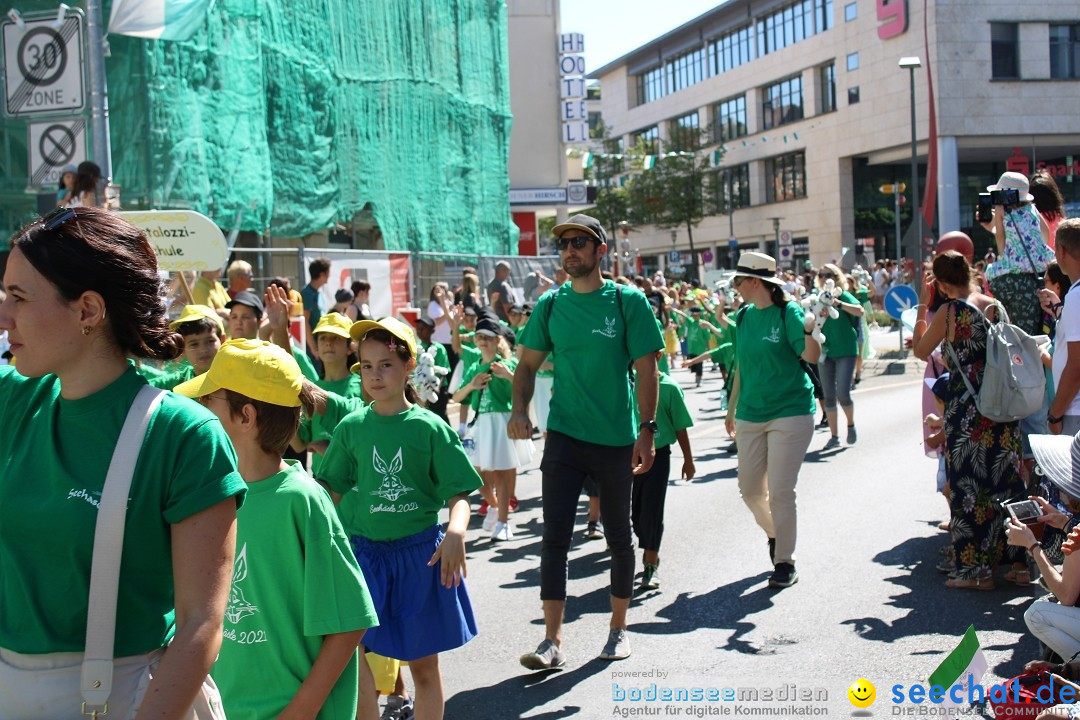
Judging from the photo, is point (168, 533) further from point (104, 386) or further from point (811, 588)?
point (811, 588)

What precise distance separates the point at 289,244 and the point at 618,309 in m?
17.4

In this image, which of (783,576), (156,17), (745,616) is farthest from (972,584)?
A: (156,17)

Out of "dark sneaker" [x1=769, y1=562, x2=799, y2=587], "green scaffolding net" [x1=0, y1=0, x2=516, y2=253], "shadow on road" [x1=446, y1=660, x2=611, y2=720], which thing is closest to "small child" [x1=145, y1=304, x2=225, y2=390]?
"shadow on road" [x1=446, y1=660, x2=611, y2=720]

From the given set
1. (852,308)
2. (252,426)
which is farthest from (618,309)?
(852,308)

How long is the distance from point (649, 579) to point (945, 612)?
1.76m

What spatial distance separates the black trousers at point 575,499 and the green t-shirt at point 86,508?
3574mm

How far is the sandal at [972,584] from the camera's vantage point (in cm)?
659

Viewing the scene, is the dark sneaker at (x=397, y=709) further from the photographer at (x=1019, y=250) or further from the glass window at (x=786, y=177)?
the glass window at (x=786, y=177)

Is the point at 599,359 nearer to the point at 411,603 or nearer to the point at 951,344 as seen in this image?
the point at 411,603

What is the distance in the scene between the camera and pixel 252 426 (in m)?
3.12

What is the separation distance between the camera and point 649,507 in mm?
7168

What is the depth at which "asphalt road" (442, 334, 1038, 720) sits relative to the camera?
17.1ft

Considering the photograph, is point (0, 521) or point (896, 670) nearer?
point (0, 521)

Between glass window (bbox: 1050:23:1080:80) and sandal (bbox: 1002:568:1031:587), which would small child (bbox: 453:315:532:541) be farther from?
glass window (bbox: 1050:23:1080:80)
